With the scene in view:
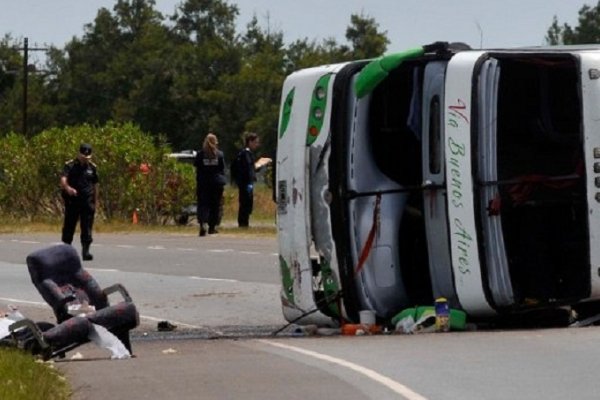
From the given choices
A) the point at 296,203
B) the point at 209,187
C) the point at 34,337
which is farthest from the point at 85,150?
the point at 34,337

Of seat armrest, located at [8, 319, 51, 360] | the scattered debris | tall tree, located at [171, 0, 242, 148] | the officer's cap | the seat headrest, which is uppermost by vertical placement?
tall tree, located at [171, 0, 242, 148]

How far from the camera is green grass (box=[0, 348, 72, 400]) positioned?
42.0 feet

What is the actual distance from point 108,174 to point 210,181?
7.19m

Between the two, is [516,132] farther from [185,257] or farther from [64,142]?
[64,142]

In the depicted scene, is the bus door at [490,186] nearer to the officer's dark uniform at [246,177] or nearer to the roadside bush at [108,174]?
the officer's dark uniform at [246,177]

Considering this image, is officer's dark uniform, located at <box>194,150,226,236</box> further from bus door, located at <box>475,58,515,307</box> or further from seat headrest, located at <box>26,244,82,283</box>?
seat headrest, located at <box>26,244,82,283</box>

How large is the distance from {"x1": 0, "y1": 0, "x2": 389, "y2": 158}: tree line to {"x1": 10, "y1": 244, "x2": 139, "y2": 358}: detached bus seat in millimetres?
70342

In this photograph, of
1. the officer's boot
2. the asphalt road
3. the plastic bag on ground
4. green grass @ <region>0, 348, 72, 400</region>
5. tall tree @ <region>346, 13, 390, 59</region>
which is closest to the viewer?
green grass @ <region>0, 348, 72, 400</region>

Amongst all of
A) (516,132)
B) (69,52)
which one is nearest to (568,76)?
(516,132)

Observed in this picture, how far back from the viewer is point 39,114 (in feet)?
334

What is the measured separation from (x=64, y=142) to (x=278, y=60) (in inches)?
2231

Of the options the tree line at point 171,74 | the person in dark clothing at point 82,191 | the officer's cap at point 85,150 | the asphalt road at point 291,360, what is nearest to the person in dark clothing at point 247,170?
the person in dark clothing at point 82,191

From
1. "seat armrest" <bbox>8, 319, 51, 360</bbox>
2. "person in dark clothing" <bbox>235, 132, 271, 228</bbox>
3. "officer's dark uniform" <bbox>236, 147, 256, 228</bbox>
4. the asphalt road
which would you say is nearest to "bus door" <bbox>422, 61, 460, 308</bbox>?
the asphalt road

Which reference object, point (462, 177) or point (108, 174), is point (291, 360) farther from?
point (108, 174)
